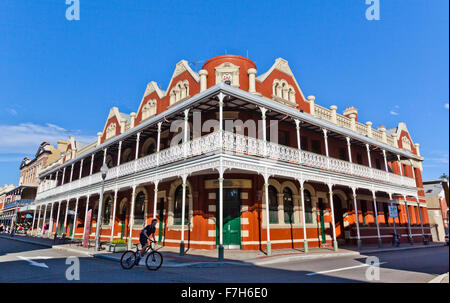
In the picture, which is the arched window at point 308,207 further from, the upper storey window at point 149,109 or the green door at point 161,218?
the upper storey window at point 149,109

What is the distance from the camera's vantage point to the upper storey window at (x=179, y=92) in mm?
20250

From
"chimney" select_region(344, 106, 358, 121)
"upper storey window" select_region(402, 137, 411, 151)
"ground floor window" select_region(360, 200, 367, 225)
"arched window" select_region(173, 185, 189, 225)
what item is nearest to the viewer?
"arched window" select_region(173, 185, 189, 225)

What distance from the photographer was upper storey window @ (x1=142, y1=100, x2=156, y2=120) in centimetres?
2360

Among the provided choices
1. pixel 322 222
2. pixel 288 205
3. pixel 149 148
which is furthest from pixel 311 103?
pixel 149 148

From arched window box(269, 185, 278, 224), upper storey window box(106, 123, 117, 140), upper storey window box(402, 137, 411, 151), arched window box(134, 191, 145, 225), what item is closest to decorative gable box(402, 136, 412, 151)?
upper storey window box(402, 137, 411, 151)

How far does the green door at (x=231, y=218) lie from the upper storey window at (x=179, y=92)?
802 cm

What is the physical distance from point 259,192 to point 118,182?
9410 mm

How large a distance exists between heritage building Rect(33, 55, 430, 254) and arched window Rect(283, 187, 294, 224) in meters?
0.06

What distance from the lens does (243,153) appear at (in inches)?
530

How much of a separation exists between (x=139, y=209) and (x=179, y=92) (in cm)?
881

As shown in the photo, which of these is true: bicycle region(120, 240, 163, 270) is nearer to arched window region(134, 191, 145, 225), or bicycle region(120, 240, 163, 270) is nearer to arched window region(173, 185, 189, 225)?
arched window region(173, 185, 189, 225)

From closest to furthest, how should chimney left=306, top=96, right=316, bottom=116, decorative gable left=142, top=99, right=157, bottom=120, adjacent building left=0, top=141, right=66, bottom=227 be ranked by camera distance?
chimney left=306, top=96, right=316, bottom=116
decorative gable left=142, top=99, right=157, bottom=120
adjacent building left=0, top=141, right=66, bottom=227

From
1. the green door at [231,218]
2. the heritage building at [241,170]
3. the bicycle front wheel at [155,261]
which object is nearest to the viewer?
the bicycle front wheel at [155,261]

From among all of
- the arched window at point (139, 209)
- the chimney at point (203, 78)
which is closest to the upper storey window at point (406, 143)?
the chimney at point (203, 78)
